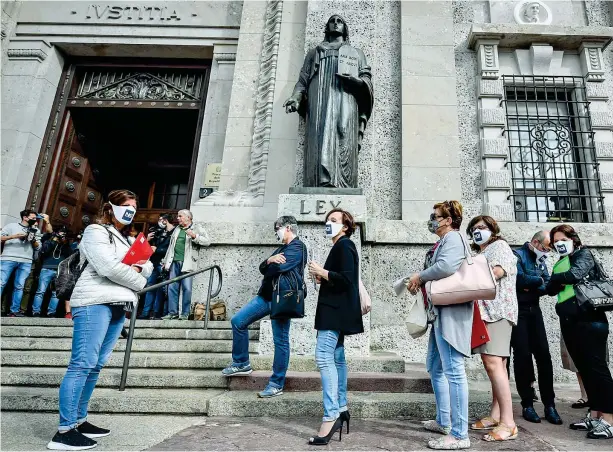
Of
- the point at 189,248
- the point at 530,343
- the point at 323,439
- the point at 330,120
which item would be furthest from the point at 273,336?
the point at 330,120

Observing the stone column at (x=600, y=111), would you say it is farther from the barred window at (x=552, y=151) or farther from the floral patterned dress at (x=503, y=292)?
the floral patterned dress at (x=503, y=292)

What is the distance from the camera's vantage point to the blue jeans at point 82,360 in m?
2.87

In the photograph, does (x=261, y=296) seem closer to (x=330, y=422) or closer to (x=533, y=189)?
(x=330, y=422)

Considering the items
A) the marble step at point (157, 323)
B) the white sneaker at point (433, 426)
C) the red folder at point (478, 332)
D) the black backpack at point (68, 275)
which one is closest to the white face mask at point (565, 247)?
the red folder at point (478, 332)

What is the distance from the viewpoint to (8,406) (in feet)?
13.0

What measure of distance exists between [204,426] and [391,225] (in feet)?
→ 13.7

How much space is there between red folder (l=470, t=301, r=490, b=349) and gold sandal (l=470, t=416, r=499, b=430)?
0.68 metres

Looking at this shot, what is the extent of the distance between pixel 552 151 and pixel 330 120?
4329 millimetres

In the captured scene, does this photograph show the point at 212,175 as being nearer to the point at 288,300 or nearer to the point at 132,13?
the point at 132,13

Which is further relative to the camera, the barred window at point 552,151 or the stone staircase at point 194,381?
the barred window at point 552,151

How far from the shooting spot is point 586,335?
3.53 m

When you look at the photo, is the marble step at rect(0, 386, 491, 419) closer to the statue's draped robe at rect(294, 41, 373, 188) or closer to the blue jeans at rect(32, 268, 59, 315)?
the statue's draped robe at rect(294, 41, 373, 188)

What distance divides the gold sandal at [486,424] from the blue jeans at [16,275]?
270 inches

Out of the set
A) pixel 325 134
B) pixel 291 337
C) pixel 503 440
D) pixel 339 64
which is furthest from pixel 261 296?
pixel 339 64
